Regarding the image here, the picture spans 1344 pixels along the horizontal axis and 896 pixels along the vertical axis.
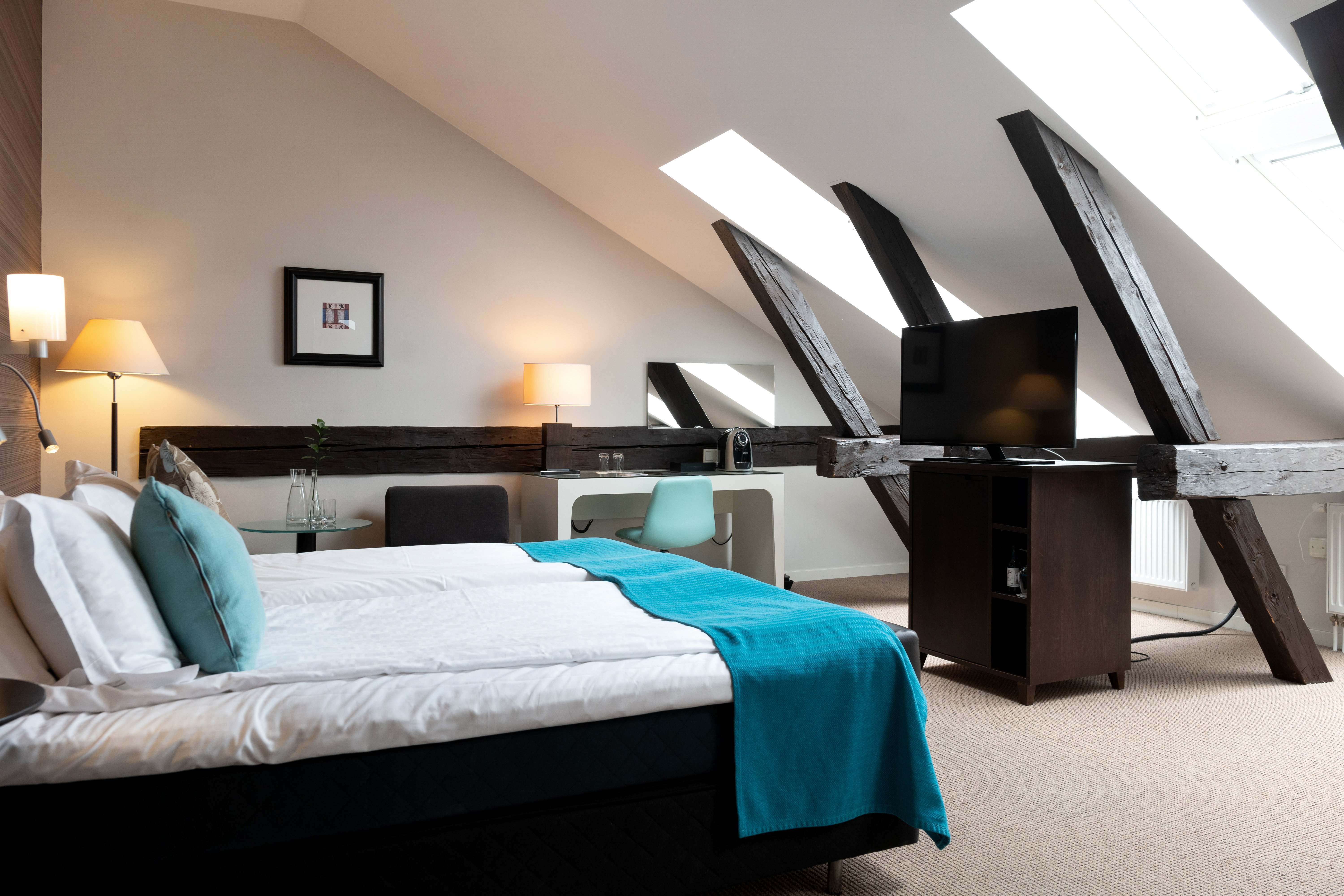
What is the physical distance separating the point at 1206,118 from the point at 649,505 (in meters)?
3.08

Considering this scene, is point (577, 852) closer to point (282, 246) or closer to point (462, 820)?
point (462, 820)

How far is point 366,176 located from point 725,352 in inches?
90.6

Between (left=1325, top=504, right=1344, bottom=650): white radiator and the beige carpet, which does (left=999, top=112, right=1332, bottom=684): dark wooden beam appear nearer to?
the beige carpet

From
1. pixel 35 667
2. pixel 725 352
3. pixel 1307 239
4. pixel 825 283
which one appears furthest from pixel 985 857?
pixel 725 352

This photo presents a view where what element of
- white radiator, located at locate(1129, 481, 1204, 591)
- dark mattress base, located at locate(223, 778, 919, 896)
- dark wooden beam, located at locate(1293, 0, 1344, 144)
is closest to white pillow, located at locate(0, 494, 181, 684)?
dark mattress base, located at locate(223, 778, 919, 896)

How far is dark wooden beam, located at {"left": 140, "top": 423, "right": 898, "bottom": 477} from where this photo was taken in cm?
435

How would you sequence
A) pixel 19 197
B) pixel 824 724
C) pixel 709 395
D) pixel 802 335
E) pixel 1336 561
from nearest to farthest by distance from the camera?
pixel 824 724, pixel 19 197, pixel 1336 561, pixel 802 335, pixel 709 395

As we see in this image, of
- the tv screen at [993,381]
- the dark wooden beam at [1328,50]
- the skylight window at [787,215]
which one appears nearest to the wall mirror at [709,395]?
the skylight window at [787,215]

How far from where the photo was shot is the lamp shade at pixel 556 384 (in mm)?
4691

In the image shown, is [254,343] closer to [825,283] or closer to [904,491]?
[825,283]

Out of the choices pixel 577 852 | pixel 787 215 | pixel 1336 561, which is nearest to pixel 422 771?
pixel 577 852

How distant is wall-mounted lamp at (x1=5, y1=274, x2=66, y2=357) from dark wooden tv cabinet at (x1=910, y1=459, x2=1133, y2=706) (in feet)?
10.3

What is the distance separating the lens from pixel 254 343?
14.5 ft

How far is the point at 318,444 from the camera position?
4.38 metres
